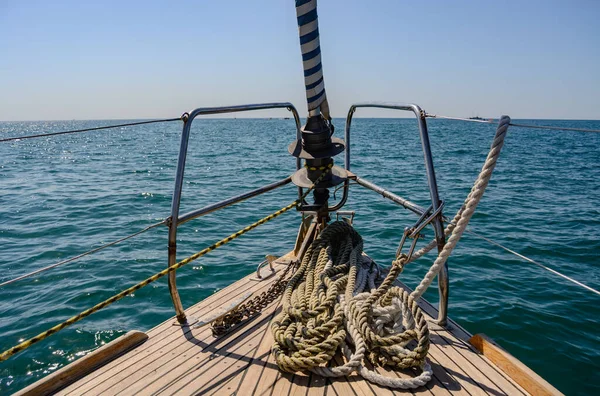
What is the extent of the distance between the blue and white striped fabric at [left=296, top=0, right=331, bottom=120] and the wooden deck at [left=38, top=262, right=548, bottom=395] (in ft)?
5.73

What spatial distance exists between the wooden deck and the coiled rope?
0.08m

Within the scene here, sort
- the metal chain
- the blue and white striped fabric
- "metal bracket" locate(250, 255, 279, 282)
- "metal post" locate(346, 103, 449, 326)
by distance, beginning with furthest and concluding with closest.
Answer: "metal bracket" locate(250, 255, 279, 282) → the blue and white striped fabric → the metal chain → "metal post" locate(346, 103, 449, 326)

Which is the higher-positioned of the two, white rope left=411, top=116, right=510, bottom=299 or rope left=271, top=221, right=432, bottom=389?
white rope left=411, top=116, right=510, bottom=299

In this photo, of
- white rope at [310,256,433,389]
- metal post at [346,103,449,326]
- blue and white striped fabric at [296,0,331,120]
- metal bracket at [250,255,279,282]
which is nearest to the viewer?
white rope at [310,256,433,389]

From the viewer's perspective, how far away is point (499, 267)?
6.38 metres

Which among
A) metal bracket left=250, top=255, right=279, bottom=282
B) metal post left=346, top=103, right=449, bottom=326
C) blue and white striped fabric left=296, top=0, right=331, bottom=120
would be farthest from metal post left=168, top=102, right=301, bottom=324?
metal post left=346, top=103, right=449, bottom=326

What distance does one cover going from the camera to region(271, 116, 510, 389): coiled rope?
2049mm

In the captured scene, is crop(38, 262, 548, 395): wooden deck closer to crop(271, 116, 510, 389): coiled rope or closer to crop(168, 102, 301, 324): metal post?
crop(271, 116, 510, 389): coiled rope

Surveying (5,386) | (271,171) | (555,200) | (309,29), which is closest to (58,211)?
(5,386)

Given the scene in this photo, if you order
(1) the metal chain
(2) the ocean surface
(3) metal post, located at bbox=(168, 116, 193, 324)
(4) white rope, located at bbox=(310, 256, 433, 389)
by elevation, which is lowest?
(2) the ocean surface

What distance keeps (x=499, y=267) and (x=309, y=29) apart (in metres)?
5.20

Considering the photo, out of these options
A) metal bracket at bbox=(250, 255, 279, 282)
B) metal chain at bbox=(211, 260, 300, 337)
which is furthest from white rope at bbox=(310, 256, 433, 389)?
metal bracket at bbox=(250, 255, 279, 282)

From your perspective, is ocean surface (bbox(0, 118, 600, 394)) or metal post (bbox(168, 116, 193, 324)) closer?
metal post (bbox(168, 116, 193, 324))

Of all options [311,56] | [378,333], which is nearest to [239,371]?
[378,333]
